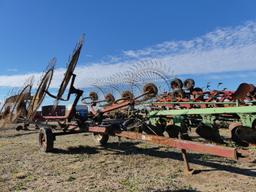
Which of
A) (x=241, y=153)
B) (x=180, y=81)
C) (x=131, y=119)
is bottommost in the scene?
(x=241, y=153)

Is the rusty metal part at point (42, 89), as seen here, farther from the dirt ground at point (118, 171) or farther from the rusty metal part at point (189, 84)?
the rusty metal part at point (189, 84)

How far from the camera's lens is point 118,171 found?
6.66 m

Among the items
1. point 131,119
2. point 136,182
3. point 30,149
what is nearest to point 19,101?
point 30,149

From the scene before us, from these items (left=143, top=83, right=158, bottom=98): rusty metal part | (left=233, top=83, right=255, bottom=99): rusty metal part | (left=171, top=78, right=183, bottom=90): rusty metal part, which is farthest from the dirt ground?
(left=171, top=78, right=183, bottom=90): rusty metal part

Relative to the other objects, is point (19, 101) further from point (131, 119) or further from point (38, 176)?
point (38, 176)

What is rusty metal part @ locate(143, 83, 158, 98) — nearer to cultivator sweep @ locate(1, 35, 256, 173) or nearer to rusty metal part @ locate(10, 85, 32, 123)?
cultivator sweep @ locate(1, 35, 256, 173)

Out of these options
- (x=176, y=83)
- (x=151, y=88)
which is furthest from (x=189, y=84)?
(x=151, y=88)

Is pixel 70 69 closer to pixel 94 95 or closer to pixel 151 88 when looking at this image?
pixel 151 88

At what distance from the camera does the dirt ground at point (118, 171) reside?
5527 mm

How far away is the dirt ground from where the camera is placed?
18.1ft

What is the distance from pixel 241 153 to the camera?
4656mm

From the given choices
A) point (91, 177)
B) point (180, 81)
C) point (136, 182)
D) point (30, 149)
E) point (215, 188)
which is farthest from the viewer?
point (180, 81)

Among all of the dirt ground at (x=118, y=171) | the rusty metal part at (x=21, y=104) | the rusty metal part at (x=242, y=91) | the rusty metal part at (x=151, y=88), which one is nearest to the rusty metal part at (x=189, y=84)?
the rusty metal part at (x=151, y=88)

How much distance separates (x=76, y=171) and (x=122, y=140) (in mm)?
4766
